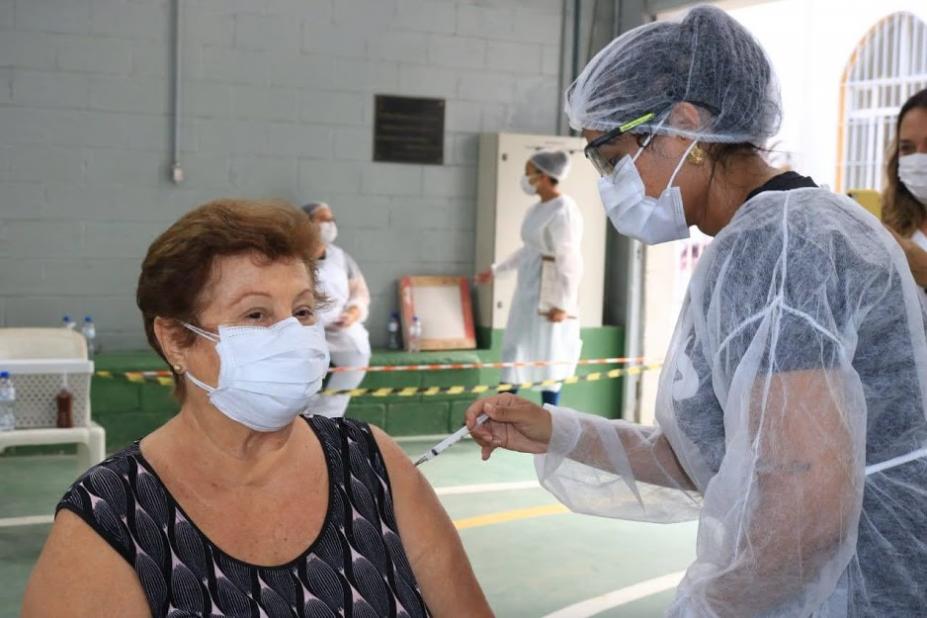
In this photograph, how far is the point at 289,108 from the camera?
6.73 metres

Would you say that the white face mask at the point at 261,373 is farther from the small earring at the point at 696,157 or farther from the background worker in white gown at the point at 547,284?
the background worker in white gown at the point at 547,284

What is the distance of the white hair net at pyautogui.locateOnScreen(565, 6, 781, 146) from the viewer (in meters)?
1.64

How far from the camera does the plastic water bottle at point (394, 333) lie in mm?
7074

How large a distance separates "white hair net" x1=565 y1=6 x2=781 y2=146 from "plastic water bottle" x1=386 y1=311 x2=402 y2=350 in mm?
5405

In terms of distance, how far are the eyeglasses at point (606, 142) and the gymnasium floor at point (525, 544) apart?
2293 mm

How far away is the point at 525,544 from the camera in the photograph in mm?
4598

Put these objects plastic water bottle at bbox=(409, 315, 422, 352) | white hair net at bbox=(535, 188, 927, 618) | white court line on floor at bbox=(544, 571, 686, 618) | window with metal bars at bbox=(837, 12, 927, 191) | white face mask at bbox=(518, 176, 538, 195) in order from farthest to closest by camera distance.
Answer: window with metal bars at bbox=(837, 12, 927, 191) → plastic water bottle at bbox=(409, 315, 422, 352) → white face mask at bbox=(518, 176, 538, 195) → white court line on floor at bbox=(544, 571, 686, 618) → white hair net at bbox=(535, 188, 927, 618)

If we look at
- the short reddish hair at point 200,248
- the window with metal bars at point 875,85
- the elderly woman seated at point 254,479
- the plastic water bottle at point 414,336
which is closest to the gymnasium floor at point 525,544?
the plastic water bottle at point 414,336

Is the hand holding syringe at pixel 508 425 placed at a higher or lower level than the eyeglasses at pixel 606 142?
lower

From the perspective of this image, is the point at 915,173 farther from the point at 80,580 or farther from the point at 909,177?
the point at 80,580

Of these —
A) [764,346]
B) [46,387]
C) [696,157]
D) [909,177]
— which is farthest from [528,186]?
[764,346]

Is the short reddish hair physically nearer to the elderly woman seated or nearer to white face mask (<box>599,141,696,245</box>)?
the elderly woman seated

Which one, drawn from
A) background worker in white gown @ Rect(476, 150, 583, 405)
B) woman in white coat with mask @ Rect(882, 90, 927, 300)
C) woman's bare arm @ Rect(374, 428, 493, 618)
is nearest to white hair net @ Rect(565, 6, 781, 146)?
woman's bare arm @ Rect(374, 428, 493, 618)

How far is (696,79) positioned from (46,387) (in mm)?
3772
